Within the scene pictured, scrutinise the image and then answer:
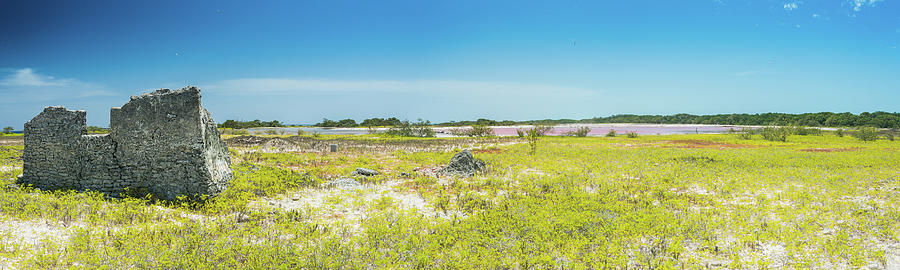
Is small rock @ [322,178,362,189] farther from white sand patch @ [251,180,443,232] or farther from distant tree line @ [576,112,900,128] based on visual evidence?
distant tree line @ [576,112,900,128]

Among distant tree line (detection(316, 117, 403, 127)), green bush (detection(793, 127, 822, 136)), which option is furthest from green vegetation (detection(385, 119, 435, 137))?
green bush (detection(793, 127, 822, 136))

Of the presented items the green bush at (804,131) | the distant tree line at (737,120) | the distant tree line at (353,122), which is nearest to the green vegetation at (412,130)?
the distant tree line at (737,120)

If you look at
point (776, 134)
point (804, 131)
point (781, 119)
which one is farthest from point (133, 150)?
point (781, 119)

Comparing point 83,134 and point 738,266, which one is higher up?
point 83,134

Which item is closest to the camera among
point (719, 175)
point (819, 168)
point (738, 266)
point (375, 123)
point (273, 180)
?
point (738, 266)

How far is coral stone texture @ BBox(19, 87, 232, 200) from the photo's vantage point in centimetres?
1104

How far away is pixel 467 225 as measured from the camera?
9.04m

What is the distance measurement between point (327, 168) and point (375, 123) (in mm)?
73781

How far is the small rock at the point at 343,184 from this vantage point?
45.6 feet

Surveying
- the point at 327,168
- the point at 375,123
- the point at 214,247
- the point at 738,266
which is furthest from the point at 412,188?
the point at 375,123

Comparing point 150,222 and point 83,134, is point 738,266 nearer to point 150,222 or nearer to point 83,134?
point 150,222

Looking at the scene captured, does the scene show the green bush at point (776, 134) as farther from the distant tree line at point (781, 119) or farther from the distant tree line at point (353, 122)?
the distant tree line at point (353, 122)

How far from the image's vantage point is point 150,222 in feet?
29.2

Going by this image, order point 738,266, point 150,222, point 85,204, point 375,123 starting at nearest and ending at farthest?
point 738,266
point 150,222
point 85,204
point 375,123
